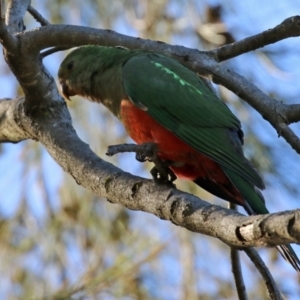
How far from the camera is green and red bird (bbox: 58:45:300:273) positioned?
3186 mm

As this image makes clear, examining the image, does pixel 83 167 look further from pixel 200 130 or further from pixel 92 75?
pixel 92 75

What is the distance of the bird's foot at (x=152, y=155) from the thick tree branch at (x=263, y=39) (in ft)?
1.67

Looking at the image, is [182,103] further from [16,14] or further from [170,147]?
[16,14]

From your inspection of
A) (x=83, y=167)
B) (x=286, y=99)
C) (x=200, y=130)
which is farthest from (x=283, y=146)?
(x=83, y=167)

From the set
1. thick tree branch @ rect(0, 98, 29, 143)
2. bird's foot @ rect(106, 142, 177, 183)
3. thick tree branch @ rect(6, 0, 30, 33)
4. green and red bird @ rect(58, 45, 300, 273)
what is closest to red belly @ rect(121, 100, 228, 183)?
green and red bird @ rect(58, 45, 300, 273)

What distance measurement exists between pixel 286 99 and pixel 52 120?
1.82 metres

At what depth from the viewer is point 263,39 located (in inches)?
108

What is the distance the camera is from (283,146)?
4578 millimetres

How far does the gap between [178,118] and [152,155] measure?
64 centimetres

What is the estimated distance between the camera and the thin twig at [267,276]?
250 cm

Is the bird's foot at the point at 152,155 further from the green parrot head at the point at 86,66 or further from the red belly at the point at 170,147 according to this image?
the green parrot head at the point at 86,66

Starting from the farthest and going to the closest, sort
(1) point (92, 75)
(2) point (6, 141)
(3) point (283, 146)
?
(3) point (283, 146), (1) point (92, 75), (2) point (6, 141)

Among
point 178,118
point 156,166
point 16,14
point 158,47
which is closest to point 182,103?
point 178,118

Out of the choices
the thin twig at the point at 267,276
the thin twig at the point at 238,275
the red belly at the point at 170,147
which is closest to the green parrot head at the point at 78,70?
the red belly at the point at 170,147
